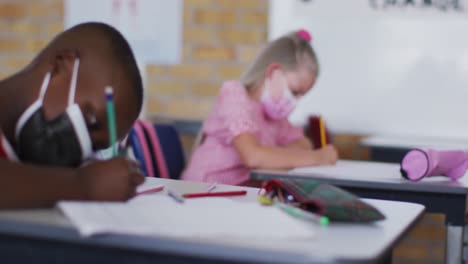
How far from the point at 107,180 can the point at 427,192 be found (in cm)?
106

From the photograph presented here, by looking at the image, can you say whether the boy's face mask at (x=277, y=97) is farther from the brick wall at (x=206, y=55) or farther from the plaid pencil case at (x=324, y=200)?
the plaid pencil case at (x=324, y=200)

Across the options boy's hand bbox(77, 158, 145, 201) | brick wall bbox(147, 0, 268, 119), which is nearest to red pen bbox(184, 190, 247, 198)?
→ boy's hand bbox(77, 158, 145, 201)

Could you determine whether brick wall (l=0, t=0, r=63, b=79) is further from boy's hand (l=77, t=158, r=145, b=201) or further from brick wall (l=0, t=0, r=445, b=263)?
boy's hand (l=77, t=158, r=145, b=201)

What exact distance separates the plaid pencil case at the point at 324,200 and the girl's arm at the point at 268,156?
0.90m

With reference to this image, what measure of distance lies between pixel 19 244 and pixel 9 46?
292 centimetres

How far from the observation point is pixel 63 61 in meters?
1.31

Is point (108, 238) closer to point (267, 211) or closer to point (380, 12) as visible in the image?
point (267, 211)

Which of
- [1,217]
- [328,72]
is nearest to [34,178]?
[1,217]

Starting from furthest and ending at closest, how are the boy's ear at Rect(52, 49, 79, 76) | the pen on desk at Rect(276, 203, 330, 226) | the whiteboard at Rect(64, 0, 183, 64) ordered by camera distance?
the whiteboard at Rect(64, 0, 183, 64) → the boy's ear at Rect(52, 49, 79, 76) → the pen on desk at Rect(276, 203, 330, 226)

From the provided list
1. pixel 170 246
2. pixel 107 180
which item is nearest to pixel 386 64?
pixel 107 180

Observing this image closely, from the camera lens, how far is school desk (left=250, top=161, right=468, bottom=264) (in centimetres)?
196

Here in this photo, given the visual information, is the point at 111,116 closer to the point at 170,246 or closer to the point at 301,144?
the point at 170,246

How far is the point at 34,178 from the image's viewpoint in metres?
1.19

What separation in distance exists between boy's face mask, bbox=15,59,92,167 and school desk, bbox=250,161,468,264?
3.19ft
